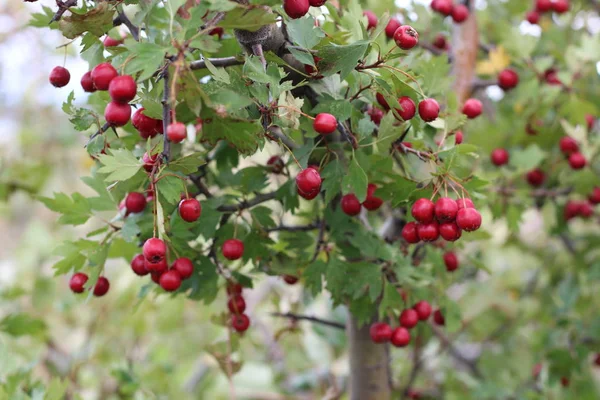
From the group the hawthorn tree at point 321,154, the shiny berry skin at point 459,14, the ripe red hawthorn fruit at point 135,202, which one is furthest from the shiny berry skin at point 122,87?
the shiny berry skin at point 459,14

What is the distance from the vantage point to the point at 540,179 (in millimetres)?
2480

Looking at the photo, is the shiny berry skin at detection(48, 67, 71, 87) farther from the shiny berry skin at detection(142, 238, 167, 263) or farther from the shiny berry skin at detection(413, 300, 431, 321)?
the shiny berry skin at detection(413, 300, 431, 321)

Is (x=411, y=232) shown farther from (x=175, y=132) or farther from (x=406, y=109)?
(x=175, y=132)

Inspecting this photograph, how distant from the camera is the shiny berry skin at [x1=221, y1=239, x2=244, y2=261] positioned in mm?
1432

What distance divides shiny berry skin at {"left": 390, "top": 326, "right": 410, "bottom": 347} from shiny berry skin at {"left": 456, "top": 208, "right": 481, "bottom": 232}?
52cm

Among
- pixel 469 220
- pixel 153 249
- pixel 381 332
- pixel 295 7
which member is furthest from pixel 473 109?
pixel 153 249

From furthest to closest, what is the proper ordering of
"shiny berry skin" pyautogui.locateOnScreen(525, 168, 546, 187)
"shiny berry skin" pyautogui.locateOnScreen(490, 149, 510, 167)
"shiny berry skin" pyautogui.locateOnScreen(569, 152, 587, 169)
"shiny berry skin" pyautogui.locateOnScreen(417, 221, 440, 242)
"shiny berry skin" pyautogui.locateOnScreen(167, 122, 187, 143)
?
"shiny berry skin" pyautogui.locateOnScreen(525, 168, 546, 187)
"shiny berry skin" pyautogui.locateOnScreen(490, 149, 510, 167)
"shiny berry skin" pyautogui.locateOnScreen(569, 152, 587, 169)
"shiny berry skin" pyautogui.locateOnScreen(417, 221, 440, 242)
"shiny berry skin" pyautogui.locateOnScreen(167, 122, 187, 143)

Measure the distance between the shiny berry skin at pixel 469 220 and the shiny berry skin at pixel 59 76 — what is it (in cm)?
94

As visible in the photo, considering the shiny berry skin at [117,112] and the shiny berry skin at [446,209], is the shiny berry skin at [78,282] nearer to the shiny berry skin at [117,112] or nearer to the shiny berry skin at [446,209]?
the shiny berry skin at [117,112]

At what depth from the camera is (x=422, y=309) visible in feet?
5.54

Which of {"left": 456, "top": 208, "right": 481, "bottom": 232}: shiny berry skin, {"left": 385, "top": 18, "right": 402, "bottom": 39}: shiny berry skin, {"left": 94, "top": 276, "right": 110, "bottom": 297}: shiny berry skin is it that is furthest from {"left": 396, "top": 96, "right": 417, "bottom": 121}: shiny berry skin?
{"left": 94, "top": 276, "right": 110, "bottom": 297}: shiny berry skin

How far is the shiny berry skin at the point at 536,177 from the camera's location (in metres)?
2.47

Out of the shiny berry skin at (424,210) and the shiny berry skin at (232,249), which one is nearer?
the shiny berry skin at (424,210)

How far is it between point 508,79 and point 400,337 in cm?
130
